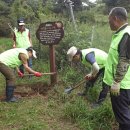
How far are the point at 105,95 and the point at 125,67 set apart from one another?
7.68ft

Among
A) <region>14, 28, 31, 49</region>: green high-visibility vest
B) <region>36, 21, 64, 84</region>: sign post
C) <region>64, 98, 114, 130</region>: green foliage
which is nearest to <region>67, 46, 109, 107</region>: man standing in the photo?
<region>64, 98, 114, 130</region>: green foliage

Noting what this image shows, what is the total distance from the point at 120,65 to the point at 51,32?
13.7 feet

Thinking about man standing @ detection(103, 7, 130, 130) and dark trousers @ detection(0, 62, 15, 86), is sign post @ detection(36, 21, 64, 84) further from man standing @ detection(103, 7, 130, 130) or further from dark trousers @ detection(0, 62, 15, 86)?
man standing @ detection(103, 7, 130, 130)

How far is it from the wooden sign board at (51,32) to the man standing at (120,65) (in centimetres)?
370

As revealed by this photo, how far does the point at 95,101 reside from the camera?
283 inches

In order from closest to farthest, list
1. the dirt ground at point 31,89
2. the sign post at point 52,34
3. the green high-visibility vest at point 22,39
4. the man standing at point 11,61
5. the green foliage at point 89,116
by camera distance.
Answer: the green foliage at point 89,116, the man standing at point 11,61, the dirt ground at point 31,89, the sign post at point 52,34, the green high-visibility vest at point 22,39

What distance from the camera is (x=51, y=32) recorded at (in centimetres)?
848

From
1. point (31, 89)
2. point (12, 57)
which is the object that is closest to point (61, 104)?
point (12, 57)

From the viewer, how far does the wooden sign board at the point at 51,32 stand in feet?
27.6

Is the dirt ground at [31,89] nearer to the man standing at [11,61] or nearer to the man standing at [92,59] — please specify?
the man standing at [11,61]

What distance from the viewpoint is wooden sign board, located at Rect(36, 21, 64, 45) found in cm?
841

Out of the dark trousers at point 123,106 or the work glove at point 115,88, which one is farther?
the dark trousers at point 123,106

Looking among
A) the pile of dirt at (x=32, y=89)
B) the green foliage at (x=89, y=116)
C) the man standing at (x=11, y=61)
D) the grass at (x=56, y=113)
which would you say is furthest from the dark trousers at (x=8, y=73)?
the green foliage at (x=89, y=116)

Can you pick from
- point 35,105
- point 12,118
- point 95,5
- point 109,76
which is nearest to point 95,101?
point 35,105
